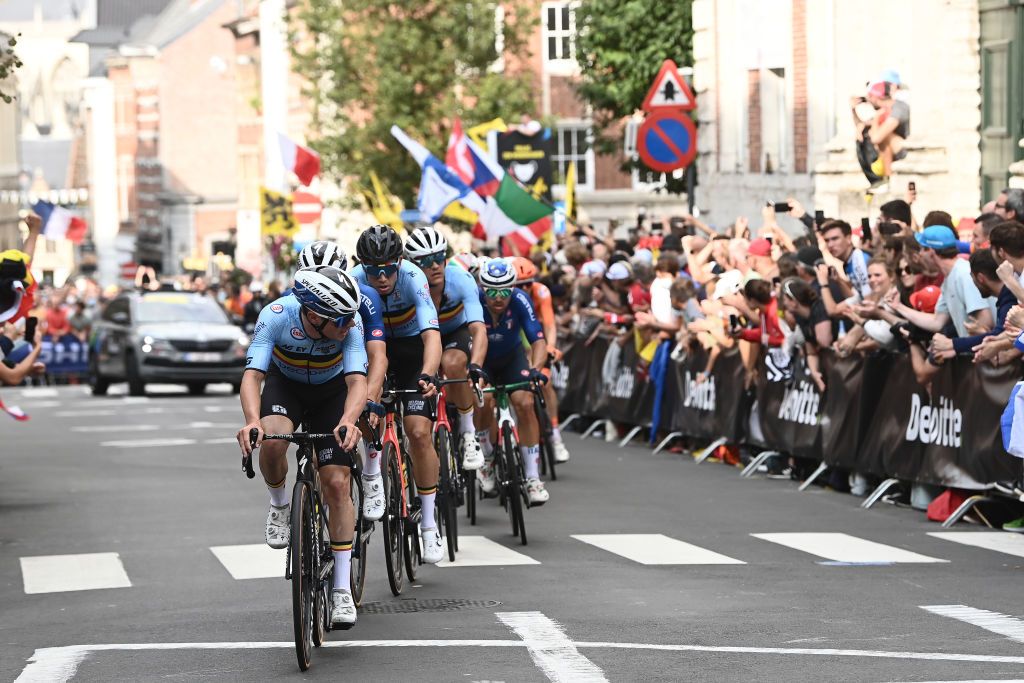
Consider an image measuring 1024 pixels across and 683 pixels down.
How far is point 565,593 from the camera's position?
1181cm

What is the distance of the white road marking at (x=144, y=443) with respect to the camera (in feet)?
81.7

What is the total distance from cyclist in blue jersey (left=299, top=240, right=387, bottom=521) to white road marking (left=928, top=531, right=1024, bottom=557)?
14.1 ft

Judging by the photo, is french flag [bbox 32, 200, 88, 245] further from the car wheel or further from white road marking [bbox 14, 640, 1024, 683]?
white road marking [bbox 14, 640, 1024, 683]

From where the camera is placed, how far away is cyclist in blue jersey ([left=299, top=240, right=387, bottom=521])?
435 inches

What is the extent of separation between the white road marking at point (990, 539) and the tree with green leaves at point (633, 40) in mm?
29144

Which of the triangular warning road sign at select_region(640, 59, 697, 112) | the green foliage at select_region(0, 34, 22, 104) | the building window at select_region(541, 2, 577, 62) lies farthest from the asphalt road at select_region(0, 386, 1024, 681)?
the building window at select_region(541, 2, 577, 62)

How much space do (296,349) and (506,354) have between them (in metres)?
5.65

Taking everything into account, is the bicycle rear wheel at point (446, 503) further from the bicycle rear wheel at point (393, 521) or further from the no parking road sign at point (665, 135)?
the no parking road sign at point (665, 135)

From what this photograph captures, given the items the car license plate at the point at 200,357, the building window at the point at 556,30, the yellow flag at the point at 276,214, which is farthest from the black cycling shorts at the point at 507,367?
the building window at the point at 556,30

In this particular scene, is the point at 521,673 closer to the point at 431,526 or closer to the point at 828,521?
the point at 431,526

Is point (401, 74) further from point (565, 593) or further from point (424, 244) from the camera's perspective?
point (565, 593)

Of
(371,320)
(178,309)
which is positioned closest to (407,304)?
(371,320)

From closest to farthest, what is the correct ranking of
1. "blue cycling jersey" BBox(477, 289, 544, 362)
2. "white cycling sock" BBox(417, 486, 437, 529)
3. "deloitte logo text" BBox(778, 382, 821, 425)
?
"white cycling sock" BBox(417, 486, 437, 529) → "blue cycling jersey" BBox(477, 289, 544, 362) → "deloitte logo text" BBox(778, 382, 821, 425)

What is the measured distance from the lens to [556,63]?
207 feet
